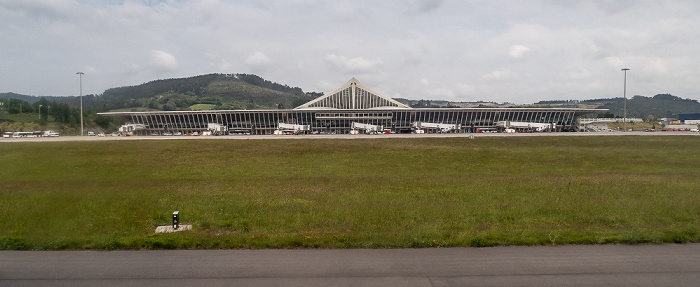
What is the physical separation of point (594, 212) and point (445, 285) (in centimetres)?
923

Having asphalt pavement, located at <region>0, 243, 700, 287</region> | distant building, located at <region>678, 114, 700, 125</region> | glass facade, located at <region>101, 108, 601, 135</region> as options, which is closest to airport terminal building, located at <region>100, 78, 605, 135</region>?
glass facade, located at <region>101, 108, 601, 135</region>

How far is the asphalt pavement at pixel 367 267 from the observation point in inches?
324

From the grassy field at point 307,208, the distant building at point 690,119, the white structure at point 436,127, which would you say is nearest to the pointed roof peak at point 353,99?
the white structure at point 436,127

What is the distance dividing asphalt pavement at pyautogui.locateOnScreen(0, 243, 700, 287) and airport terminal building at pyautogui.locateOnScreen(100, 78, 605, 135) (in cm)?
8503

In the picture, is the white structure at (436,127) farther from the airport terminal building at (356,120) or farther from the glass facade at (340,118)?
the glass facade at (340,118)

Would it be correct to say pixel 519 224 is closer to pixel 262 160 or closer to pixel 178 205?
pixel 178 205

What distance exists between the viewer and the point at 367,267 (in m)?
9.02

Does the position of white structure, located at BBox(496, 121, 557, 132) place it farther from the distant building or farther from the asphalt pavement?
the asphalt pavement

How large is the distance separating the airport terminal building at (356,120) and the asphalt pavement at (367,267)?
85033 millimetres

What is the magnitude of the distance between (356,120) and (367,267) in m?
93.9

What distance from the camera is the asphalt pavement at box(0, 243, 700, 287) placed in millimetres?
8242

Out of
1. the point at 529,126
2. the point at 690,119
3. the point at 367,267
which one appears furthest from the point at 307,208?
the point at 690,119

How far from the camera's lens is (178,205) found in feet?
52.5

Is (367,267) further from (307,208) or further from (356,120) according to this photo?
(356,120)
